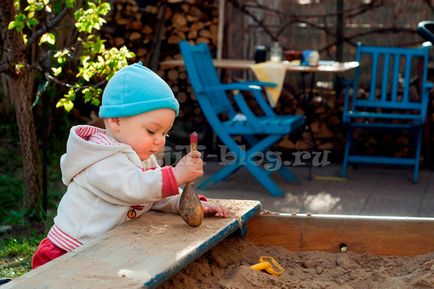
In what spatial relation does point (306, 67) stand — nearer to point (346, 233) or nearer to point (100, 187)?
point (346, 233)

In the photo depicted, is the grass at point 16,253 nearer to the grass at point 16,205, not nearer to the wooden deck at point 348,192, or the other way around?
the grass at point 16,205

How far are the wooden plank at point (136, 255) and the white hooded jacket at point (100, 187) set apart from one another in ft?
0.28

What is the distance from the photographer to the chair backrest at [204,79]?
621 cm

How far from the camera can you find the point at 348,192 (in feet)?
20.9

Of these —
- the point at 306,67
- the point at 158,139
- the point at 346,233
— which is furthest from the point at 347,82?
the point at 158,139

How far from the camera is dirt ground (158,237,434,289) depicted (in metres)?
2.71

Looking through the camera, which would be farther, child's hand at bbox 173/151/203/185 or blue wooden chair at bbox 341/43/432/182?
blue wooden chair at bbox 341/43/432/182

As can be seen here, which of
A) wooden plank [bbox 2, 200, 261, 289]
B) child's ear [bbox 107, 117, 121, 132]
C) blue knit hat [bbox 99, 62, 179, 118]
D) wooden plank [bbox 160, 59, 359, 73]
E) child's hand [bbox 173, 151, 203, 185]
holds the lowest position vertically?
wooden plank [bbox 160, 59, 359, 73]

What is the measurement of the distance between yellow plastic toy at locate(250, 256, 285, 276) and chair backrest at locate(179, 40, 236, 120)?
3310 millimetres

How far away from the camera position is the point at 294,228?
124 inches

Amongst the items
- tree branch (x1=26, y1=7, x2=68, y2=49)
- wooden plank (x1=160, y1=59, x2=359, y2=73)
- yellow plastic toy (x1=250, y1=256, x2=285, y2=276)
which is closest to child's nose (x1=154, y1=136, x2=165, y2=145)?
yellow plastic toy (x1=250, y1=256, x2=285, y2=276)

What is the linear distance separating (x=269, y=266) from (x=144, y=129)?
642mm

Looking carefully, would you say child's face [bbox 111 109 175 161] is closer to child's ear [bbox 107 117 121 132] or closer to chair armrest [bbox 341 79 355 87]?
child's ear [bbox 107 117 121 132]

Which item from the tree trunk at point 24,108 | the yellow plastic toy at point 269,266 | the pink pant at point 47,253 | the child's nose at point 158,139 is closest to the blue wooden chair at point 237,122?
the tree trunk at point 24,108
